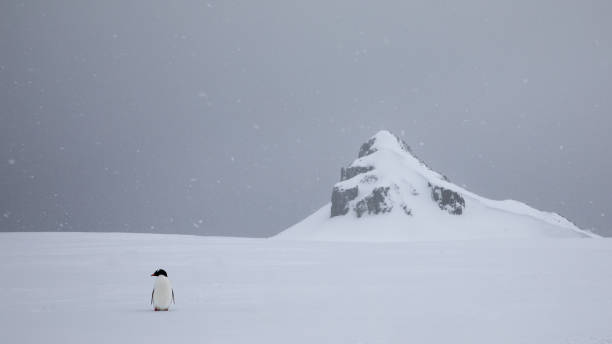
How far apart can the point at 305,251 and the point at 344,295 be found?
632 inches

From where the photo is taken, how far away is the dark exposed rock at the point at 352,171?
549 feet

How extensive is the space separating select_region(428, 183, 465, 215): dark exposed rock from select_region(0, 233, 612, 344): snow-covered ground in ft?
388

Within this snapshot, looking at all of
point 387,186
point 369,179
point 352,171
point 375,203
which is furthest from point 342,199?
point 352,171

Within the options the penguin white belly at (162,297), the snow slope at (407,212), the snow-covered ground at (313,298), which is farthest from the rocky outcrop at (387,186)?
the penguin white belly at (162,297)

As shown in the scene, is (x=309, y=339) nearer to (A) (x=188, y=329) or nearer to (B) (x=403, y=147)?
(A) (x=188, y=329)

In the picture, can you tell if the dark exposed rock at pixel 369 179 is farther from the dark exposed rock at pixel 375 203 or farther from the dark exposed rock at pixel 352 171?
the dark exposed rock at pixel 375 203

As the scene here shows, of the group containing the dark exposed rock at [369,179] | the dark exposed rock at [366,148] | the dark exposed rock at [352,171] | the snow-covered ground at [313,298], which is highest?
the dark exposed rock at [366,148]

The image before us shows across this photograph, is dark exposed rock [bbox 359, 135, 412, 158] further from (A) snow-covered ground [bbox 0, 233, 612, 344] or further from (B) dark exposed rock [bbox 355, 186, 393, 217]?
(A) snow-covered ground [bbox 0, 233, 612, 344]

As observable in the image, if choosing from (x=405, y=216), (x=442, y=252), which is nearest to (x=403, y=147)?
(x=405, y=216)

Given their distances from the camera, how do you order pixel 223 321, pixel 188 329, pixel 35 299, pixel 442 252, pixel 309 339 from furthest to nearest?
pixel 442 252
pixel 35 299
pixel 223 321
pixel 188 329
pixel 309 339

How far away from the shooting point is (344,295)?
1407cm

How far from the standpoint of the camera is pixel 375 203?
14388 cm

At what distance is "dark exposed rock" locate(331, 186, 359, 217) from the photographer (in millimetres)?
152000

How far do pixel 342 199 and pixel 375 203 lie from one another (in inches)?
507
